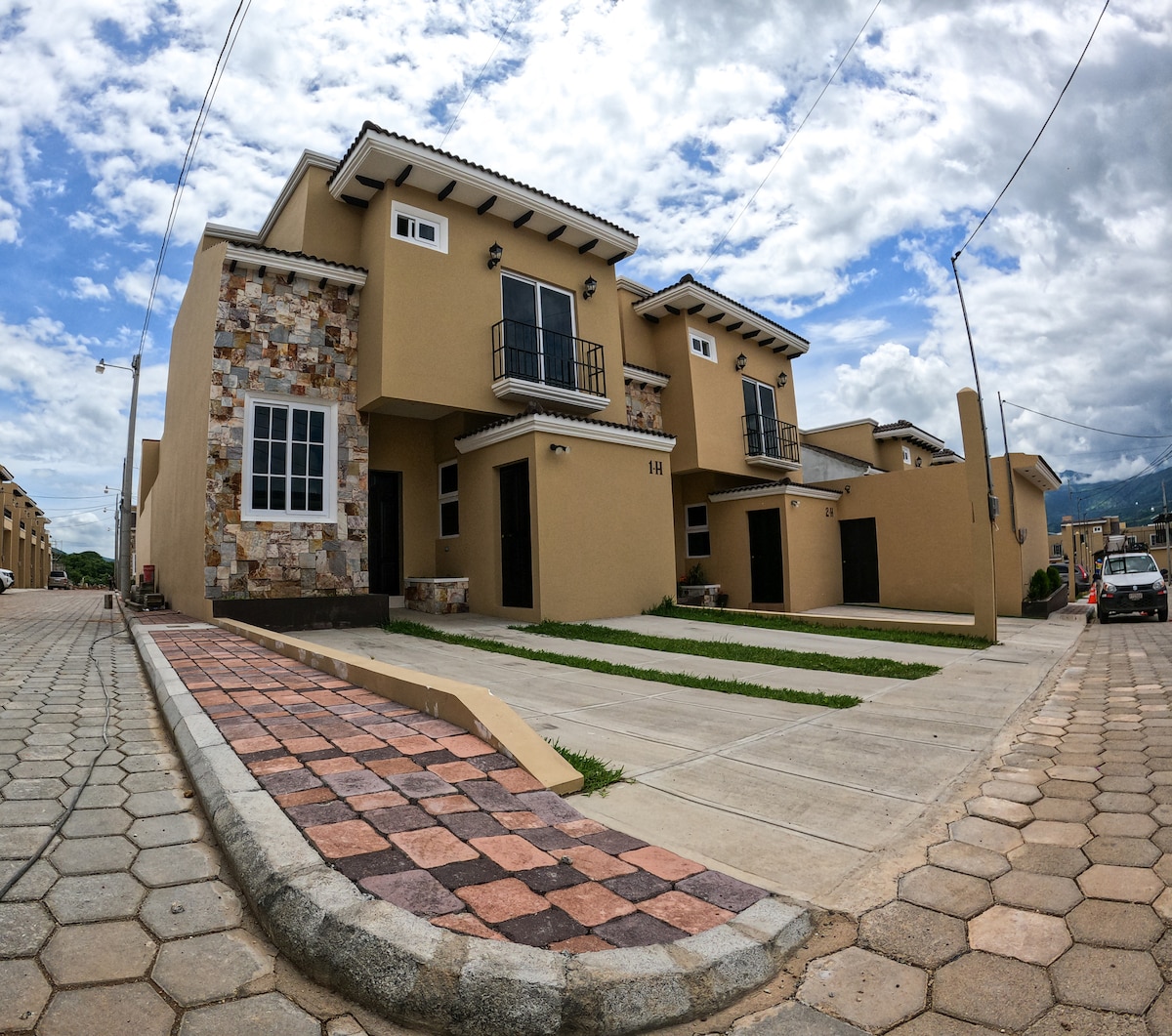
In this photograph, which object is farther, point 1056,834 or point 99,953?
point 1056,834

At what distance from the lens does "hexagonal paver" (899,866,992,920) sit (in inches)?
82.2

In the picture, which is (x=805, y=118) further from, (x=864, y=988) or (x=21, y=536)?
(x=21, y=536)

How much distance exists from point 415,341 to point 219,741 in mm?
8104

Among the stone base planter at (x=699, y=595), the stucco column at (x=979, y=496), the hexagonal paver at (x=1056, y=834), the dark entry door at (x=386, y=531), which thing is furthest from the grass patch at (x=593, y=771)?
the stone base planter at (x=699, y=595)

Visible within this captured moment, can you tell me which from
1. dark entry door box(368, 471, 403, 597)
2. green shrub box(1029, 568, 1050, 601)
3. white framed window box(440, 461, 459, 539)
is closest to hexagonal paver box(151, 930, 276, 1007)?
white framed window box(440, 461, 459, 539)

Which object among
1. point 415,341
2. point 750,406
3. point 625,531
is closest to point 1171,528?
point 750,406

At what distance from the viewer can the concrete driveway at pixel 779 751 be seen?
2.50 m

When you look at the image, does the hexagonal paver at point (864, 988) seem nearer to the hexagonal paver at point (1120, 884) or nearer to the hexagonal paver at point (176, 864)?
the hexagonal paver at point (1120, 884)

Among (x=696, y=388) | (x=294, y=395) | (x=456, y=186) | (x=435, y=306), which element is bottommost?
(x=294, y=395)

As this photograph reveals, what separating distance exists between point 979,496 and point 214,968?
933cm

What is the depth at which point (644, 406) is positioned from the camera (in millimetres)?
15062

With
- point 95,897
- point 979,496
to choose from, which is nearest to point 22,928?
point 95,897

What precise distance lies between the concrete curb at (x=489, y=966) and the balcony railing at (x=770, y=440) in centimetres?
1491

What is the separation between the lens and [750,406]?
1667 cm
